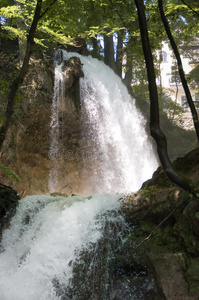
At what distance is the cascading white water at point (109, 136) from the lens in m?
14.0

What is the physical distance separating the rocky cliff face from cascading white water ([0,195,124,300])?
3.78m

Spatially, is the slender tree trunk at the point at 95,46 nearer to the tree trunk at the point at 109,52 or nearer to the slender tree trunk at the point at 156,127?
the tree trunk at the point at 109,52

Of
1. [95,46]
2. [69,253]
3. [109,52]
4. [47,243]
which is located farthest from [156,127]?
[95,46]

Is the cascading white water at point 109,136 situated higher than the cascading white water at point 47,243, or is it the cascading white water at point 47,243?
the cascading white water at point 109,136

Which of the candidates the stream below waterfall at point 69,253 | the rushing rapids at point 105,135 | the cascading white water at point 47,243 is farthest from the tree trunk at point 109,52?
the cascading white water at point 47,243

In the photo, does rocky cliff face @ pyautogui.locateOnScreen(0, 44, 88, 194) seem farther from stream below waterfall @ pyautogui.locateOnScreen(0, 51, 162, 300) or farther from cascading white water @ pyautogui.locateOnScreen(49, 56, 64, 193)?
stream below waterfall @ pyautogui.locateOnScreen(0, 51, 162, 300)

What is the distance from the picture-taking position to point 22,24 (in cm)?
1223

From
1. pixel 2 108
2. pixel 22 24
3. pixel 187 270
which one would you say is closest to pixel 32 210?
pixel 187 270

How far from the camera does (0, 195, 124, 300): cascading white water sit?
5.17 m

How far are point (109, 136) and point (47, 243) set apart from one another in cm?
899

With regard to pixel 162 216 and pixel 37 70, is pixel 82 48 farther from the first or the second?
pixel 162 216

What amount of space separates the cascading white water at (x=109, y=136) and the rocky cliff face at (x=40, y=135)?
614 mm

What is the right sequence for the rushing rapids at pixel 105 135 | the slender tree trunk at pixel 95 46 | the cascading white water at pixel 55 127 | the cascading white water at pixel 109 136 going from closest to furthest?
1. the cascading white water at pixel 55 127
2. the rushing rapids at pixel 105 135
3. the cascading white water at pixel 109 136
4. the slender tree trunk at pixel 95 46

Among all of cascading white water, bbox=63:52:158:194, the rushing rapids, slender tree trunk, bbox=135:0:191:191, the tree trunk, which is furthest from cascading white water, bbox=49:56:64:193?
slender tree trunk, bbox=135:0:191:191
